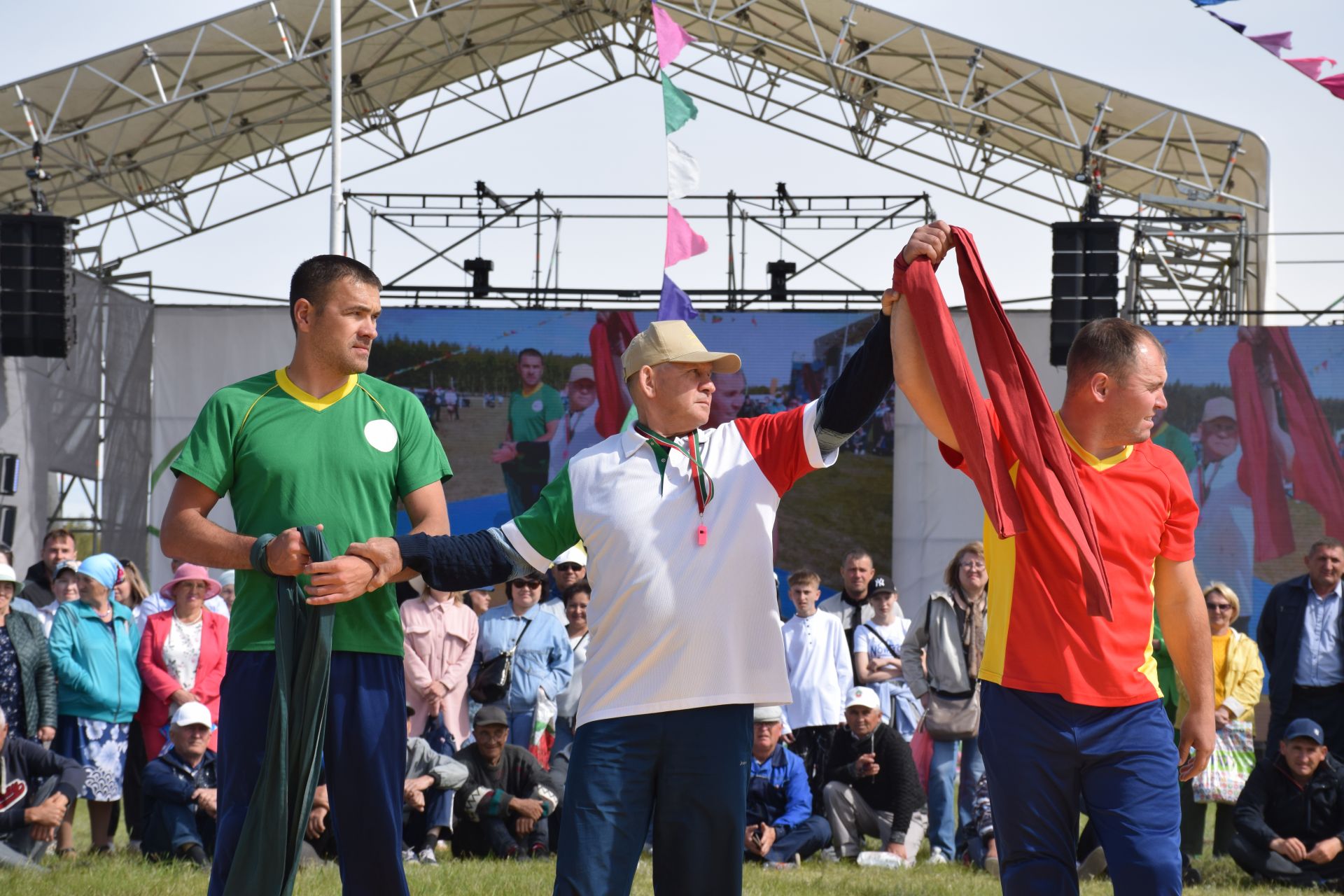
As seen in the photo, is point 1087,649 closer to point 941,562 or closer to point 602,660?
point 602,660

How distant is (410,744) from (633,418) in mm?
5000

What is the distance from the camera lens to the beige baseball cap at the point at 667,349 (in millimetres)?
3590

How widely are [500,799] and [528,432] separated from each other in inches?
330

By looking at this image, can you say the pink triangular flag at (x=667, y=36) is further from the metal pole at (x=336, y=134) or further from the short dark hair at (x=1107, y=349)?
the metal pole at (x=336, y=134)

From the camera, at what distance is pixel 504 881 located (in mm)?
6738

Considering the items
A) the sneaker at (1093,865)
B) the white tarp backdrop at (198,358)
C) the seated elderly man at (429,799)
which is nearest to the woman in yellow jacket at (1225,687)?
the sneaker at (1093,865)

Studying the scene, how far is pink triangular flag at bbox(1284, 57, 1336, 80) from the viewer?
8477mm

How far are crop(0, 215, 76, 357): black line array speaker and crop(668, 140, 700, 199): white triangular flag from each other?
10058 millimetres

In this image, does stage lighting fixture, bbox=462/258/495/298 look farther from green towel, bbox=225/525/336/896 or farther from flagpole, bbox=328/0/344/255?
green towel, bbox=225/525/336/896

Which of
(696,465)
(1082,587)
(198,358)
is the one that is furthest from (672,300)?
(198,358)

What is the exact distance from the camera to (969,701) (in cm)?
852

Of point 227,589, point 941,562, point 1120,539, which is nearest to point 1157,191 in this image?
point 941,562

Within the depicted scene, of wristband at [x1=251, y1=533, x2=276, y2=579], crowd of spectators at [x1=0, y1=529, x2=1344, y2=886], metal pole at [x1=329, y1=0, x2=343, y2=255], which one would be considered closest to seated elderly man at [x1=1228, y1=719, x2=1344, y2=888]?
crowd of spectators at [x1=0, y1=529, x2=1344, y2=886]

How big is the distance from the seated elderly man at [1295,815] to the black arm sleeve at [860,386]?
18.9 ft
